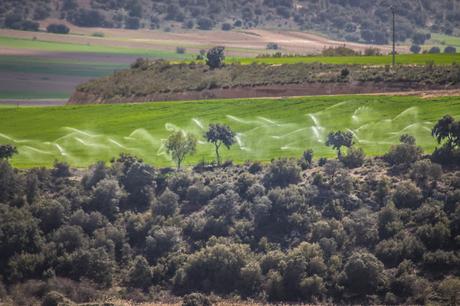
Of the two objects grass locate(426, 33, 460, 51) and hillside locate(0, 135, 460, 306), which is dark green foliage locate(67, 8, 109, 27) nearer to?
grass locate(426, 33, 460, 51)

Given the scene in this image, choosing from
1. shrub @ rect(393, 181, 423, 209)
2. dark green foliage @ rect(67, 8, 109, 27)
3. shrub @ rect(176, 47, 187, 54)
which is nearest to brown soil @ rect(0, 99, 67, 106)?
shrub @ rect(176, 47, 187, 54)

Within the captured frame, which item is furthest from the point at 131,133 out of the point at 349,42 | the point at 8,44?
the point at 349,42

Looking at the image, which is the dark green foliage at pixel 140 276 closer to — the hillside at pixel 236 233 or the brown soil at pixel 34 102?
the hillside at pixel 236 233

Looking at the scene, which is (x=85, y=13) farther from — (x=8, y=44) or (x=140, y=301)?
(x=140, y=301)

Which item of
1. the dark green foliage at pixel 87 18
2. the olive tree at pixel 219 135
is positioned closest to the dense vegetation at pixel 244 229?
the olive tree at pixel 219 135

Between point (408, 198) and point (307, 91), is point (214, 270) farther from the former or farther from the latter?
point (307, 91)

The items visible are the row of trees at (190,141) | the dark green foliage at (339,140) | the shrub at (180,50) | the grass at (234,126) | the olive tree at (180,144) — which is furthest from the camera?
the shrub at (180,50)

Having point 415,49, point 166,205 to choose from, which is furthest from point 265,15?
point 166,205
